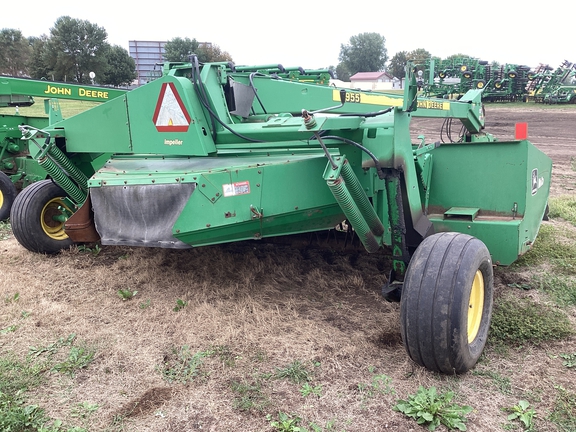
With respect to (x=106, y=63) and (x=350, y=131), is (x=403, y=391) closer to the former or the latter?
(x=350, y=131)

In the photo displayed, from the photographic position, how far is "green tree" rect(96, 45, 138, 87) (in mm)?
54469

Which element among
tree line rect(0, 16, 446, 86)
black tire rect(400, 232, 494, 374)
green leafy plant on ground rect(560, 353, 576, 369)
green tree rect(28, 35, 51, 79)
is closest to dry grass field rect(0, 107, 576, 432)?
green leafy plant on ground rect(560, 353, 576, 369)

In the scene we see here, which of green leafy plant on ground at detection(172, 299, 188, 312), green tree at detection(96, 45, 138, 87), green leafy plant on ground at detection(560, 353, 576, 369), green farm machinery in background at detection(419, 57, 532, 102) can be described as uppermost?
green tree at detection(96, 45, 138, 87)

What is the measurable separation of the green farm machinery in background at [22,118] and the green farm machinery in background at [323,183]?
1.75 meters

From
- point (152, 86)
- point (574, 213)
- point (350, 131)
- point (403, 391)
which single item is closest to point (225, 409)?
point (403, 391)

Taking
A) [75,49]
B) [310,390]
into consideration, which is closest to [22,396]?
[310,390]

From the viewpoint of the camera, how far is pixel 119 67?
184ft

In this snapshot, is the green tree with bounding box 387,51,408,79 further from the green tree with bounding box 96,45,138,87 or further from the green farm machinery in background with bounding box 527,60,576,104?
the green farm machinery in background with bounding box 527,60,576,104

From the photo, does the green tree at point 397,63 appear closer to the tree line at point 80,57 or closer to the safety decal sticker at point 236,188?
the tree line at point 80,57

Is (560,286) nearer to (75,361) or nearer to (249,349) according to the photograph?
(249,349)

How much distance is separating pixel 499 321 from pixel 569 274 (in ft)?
4.53

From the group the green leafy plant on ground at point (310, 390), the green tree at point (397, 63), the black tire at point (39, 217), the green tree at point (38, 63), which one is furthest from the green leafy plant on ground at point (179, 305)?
the green tree at point (397, 63)

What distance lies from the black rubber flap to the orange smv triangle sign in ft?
1.88

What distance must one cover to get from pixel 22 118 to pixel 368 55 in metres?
93.9
